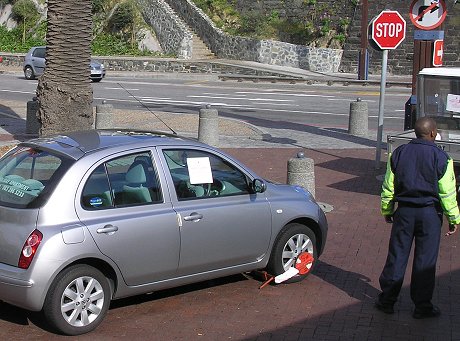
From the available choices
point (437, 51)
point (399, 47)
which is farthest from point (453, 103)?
point (399, 47)

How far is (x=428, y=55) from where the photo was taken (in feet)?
52.5

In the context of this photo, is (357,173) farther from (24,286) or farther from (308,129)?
(24,286)

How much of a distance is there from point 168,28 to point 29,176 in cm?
3713

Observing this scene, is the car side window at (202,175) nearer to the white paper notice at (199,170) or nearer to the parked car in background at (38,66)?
the white paper notice at (199,170)

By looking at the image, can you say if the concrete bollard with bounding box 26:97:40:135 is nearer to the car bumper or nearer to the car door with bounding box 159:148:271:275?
the car door with bounding box 159:148:271:275

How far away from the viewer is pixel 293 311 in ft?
24.6

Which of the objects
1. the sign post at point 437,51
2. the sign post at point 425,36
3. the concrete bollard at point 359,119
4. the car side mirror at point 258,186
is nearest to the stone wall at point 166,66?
the concrete bollard at point 359,119

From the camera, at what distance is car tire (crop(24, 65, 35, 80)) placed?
36062 millimetres

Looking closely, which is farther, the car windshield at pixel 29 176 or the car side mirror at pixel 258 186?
the car side mirror at pixel 258 186

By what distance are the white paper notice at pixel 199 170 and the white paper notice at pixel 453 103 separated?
5.49m

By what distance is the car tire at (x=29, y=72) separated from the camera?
36062 millimetres

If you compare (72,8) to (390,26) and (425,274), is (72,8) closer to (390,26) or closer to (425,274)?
(390,26)

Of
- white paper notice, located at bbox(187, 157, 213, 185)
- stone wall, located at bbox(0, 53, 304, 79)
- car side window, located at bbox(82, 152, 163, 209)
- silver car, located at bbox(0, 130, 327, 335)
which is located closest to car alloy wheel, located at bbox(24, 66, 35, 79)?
stone wall, located at bbox(0, 53, 304, 79)

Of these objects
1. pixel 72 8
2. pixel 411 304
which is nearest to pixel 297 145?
pixel 72 8
